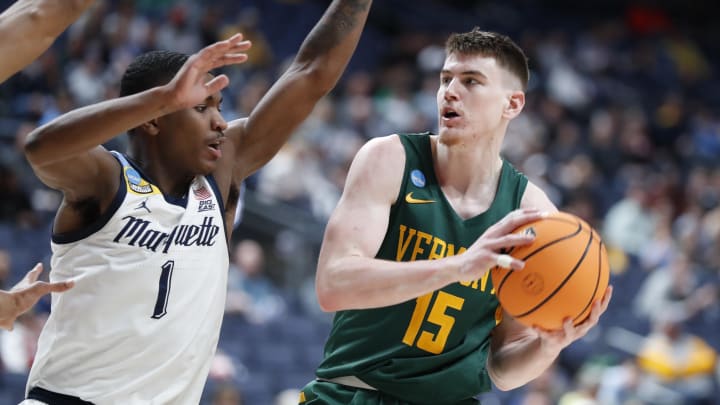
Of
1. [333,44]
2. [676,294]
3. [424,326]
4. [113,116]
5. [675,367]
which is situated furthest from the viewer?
[676,294]

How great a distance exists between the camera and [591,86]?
18016 millimetres

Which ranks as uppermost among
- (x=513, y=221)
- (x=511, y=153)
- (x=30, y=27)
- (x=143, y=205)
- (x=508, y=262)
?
(x=30, y=27)

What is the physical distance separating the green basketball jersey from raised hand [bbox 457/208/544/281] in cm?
64

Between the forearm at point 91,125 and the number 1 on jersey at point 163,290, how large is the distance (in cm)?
58

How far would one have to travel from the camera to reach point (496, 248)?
145 inches

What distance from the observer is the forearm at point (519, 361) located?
14.4 feet

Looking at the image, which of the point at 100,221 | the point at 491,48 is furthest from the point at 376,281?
the point at 491,48

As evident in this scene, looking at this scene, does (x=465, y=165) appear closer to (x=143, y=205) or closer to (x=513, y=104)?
(x=513, y=104)

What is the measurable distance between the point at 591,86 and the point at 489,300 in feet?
46.6

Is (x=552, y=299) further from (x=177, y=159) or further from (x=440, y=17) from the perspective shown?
(x=440, y=17)

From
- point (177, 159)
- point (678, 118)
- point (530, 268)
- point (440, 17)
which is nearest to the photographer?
point (530, 268)

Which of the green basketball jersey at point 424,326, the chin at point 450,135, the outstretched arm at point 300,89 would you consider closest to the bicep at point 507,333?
the green basketball jersey at point 424,326

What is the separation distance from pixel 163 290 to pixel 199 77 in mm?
851

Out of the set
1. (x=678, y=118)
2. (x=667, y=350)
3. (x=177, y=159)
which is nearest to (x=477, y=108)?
(x=177, y=159)
